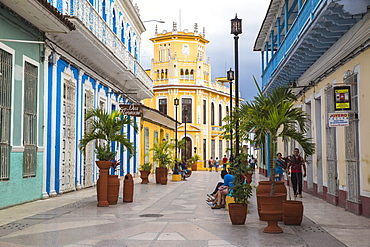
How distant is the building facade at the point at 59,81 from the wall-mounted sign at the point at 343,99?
691cm

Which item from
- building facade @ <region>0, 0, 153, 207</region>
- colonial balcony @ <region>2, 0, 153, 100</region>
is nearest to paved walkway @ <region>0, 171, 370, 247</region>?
building facade @ <region>0, 0, 153, 207</region>

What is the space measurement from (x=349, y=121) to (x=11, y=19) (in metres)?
8.71

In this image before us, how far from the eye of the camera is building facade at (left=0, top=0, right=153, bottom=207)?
468 inches

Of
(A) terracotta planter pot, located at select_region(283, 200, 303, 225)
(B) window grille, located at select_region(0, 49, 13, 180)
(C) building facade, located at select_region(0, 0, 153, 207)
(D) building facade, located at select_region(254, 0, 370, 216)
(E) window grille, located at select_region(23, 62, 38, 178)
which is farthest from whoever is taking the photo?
(E) window grille, located at select_region(23, 62, 38, 178)

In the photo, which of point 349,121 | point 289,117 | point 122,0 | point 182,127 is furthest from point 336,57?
point 182,127

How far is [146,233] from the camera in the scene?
8445 mm

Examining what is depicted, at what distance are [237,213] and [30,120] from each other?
6.76 meters

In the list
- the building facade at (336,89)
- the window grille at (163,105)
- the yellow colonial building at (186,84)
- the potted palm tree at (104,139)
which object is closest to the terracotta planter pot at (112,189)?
the potted palm tree at (104,139)

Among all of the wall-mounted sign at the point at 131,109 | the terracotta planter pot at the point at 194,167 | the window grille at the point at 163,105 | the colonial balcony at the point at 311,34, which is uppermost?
the window grille at the point at 163,105

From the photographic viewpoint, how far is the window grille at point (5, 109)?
1127cm

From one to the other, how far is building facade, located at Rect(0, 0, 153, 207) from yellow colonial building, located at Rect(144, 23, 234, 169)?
2998cm

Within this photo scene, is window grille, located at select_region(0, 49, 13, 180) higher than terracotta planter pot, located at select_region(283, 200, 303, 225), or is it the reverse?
window grille, located at select_region(0, 49, 13, 180)

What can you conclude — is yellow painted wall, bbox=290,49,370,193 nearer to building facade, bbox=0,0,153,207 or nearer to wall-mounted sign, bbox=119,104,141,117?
building facade, bbox=0,0,153,207

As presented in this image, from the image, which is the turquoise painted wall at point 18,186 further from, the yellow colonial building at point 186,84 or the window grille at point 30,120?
the yellow colonial building at point 186,84
